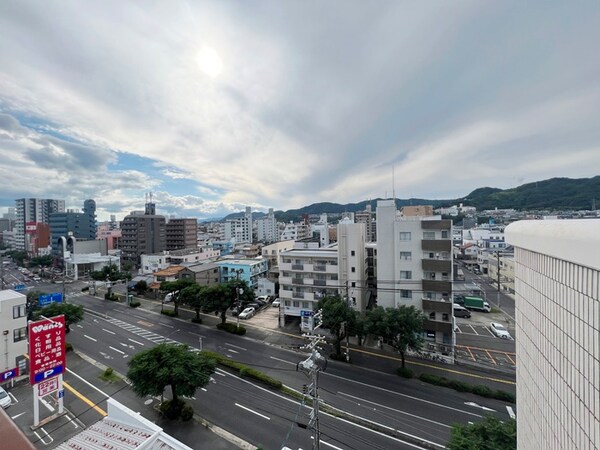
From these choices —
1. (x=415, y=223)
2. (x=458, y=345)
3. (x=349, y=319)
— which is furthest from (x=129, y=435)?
(x=458, y=345)

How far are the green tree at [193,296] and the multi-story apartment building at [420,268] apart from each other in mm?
20509

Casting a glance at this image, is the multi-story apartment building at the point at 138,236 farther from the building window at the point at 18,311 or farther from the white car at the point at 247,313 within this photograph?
the building window at the point at 18,311

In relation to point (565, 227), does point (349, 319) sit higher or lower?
lower

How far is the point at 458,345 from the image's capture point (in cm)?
2733

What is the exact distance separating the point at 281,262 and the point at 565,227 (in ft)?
96.7

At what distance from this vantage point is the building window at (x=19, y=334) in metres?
22.4

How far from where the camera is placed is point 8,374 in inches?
848

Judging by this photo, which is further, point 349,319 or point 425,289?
point 425,289

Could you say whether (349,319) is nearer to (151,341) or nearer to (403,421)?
(403,421)

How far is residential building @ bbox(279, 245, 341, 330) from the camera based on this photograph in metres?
31.3

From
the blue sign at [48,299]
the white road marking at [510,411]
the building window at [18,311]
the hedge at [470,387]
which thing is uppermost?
the building window at [18,311]

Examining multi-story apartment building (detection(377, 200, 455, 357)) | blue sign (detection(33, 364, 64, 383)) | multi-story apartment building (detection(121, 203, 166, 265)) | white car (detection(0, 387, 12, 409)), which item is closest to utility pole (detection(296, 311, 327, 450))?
blue sign (detection(33, 364, 64, 383))

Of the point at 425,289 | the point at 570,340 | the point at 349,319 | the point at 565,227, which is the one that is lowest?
the point at 349,319

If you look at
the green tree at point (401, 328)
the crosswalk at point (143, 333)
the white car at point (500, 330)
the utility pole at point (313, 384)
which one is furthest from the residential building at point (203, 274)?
the white car at point (500, 330)
